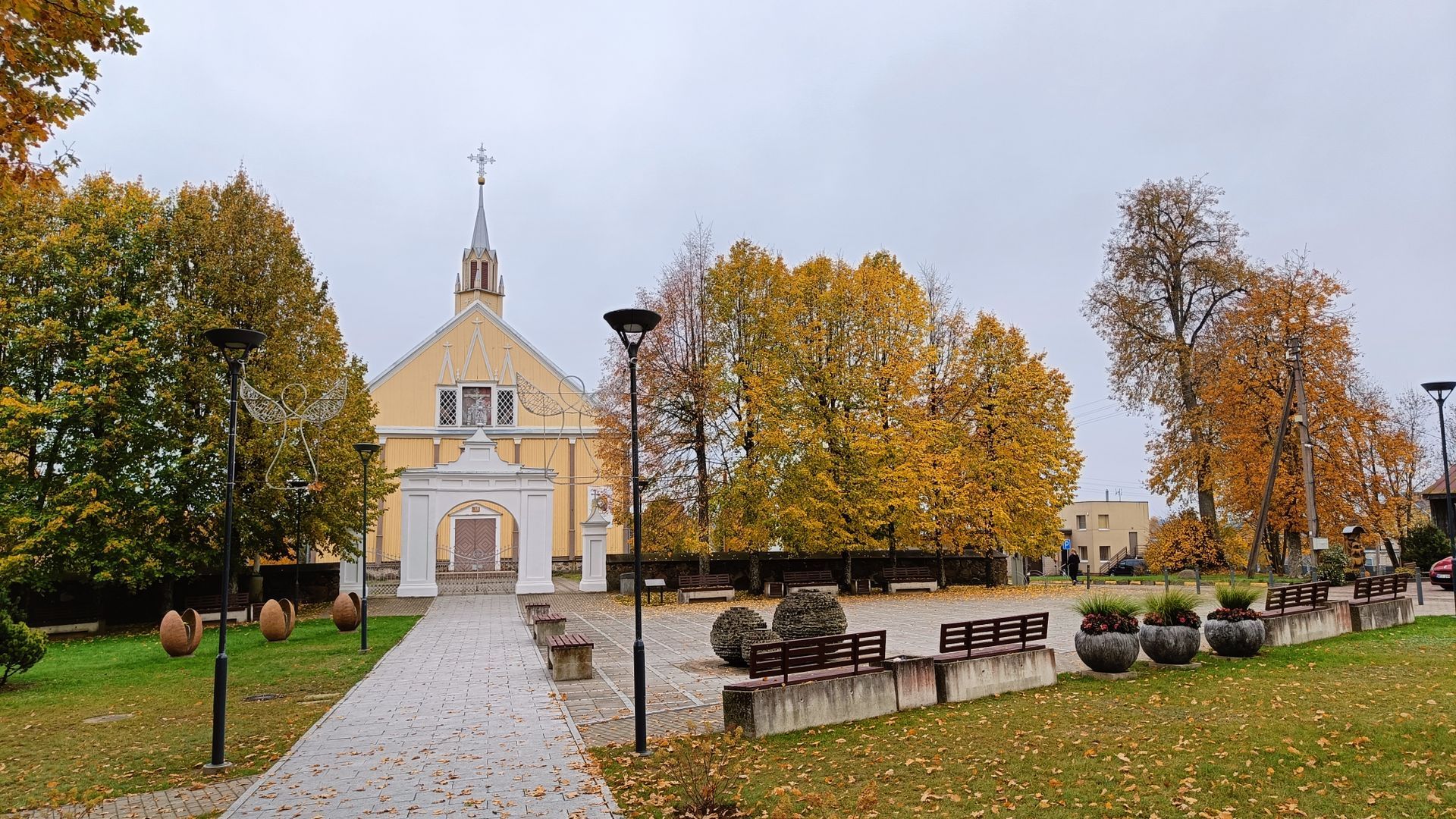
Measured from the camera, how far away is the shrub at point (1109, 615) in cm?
1098

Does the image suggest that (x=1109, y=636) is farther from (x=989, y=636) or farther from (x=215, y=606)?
(x=215, y=606)

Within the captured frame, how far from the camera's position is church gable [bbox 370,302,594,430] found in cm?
4006

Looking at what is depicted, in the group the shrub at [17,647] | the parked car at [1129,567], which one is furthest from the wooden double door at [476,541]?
the parked car at [1129,567]

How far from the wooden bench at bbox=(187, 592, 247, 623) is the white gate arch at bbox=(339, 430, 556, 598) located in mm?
5918

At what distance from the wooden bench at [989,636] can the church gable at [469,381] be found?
30252mm

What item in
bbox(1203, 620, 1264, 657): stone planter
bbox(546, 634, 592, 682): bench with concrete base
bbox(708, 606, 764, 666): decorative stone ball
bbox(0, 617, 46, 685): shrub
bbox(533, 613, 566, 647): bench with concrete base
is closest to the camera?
bbox(1203, 620, 1264, 657): stone planter

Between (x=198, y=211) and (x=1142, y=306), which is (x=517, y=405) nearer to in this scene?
(x=198, y=211)

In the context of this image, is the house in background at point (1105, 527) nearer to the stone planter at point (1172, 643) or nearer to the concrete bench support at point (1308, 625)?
the concrete bench support at point (1308, 625)

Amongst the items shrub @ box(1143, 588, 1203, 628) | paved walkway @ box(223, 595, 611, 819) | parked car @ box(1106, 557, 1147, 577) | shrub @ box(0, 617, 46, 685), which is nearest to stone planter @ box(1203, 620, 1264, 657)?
shrub @ box(1143, 588, 1203, 628)

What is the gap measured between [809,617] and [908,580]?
1818 cm

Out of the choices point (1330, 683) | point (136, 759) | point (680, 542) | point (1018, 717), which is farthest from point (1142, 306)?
point (136, 759)

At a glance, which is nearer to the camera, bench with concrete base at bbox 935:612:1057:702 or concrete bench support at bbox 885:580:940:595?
bench with concrete base at bbox 935:612:1057:702

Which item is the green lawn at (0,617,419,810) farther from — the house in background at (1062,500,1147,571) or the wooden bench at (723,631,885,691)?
the house in background at (1062,500,1147,571)

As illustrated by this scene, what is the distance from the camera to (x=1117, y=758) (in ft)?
22.8
